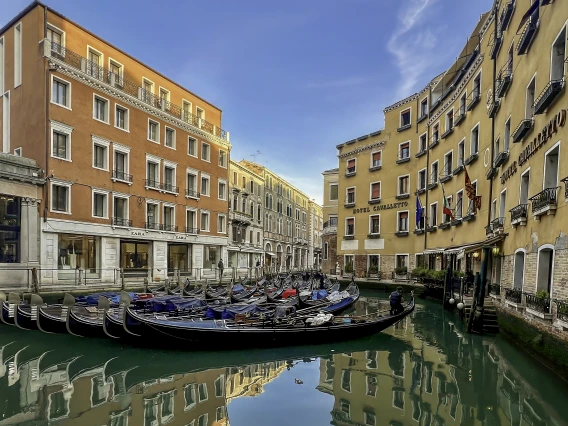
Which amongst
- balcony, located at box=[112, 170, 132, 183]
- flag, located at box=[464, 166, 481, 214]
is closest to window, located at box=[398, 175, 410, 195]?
flag, located at box=[464, 166, 481, 214]

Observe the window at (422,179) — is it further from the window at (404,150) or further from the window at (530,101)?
the window at (530,101)

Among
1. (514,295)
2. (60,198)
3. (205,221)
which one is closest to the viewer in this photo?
(514,295)

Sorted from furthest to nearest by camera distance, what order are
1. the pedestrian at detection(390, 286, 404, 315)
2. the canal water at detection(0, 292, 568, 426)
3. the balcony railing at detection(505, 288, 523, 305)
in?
the pedestrian at detection(390, 286, 404, 315)
the balcony railing at detection(505, 288, 523, 305)
the canal water at detection(0, 292, 568, 426)

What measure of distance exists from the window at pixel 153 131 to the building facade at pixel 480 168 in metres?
12.5

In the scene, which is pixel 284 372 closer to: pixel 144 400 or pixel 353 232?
pixel 144 400

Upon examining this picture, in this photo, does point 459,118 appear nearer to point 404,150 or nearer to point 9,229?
point 404,150

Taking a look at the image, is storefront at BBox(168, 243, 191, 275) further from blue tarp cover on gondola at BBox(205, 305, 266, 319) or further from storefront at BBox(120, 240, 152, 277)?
blue tarp cover on gondola at BBox(205, 305, 266, 319)

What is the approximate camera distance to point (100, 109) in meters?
17.7

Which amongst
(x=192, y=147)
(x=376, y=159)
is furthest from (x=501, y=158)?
(x=192, y=147)

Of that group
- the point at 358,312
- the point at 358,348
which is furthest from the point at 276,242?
the point at 358,348

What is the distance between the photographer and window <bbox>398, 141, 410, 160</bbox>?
22.7 meters

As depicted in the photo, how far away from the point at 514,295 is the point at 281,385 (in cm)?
603

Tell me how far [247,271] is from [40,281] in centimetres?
1546

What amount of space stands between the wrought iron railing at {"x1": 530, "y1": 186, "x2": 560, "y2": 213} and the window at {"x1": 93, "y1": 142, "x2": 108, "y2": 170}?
55.6 feet
